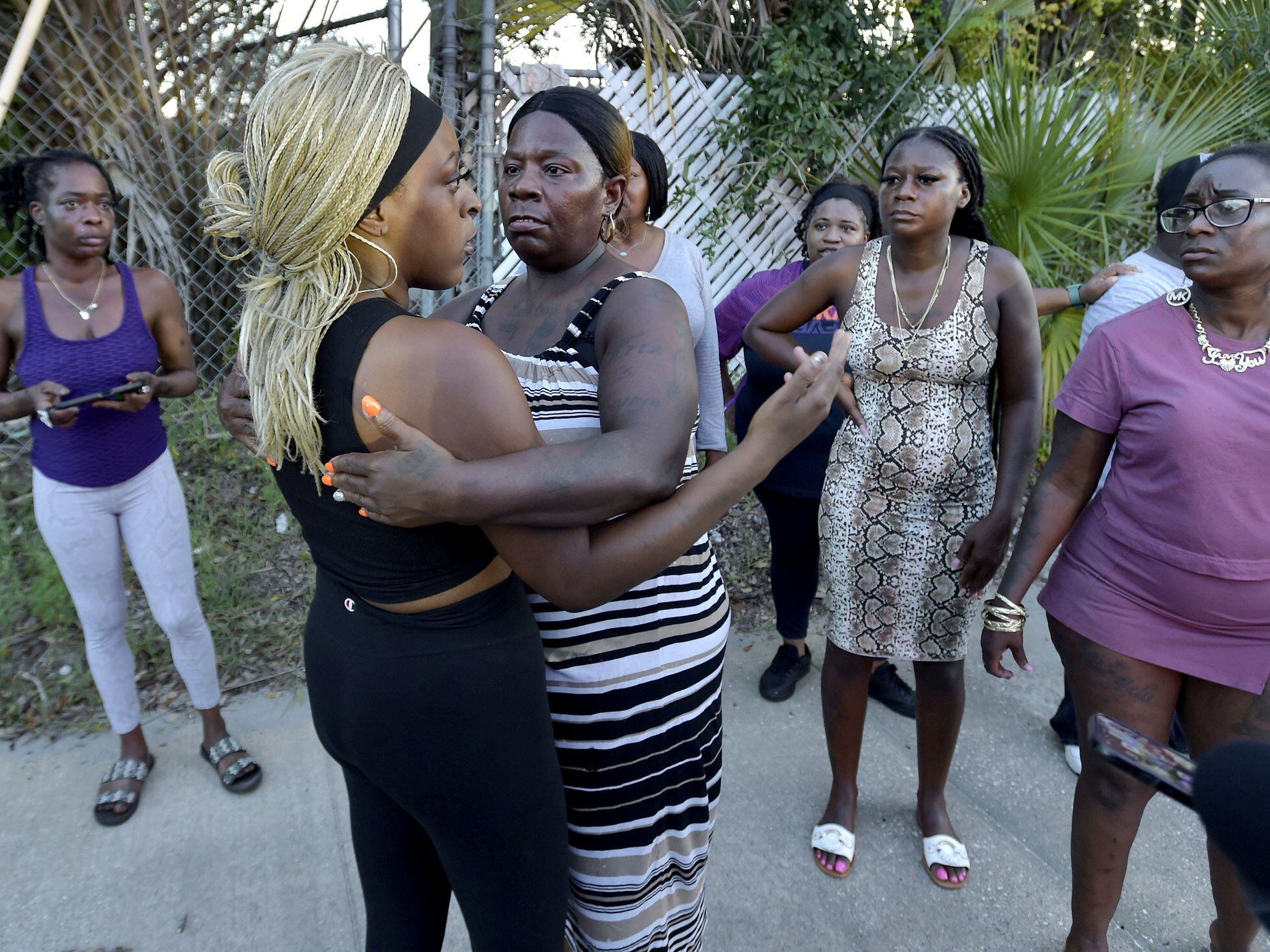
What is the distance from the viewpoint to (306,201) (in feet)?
3.98

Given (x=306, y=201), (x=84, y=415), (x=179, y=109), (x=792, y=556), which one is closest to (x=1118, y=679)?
(x=792, y=556)

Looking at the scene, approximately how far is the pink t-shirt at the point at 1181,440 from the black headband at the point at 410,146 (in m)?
1.61

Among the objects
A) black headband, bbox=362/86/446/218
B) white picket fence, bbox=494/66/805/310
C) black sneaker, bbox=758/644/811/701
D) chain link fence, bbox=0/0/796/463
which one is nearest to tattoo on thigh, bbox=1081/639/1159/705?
black sneaker, bbox=758/644/811/701

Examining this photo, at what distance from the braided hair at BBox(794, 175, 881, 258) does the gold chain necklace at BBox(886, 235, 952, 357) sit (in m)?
1.00

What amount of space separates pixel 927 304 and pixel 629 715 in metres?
1.55

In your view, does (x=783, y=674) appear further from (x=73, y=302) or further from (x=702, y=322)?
(x=73, y=302)

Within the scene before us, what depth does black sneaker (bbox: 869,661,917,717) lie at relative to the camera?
3555 millimetres

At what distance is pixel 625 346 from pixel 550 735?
2.17 ft

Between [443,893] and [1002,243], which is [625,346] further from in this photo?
[1002,243]

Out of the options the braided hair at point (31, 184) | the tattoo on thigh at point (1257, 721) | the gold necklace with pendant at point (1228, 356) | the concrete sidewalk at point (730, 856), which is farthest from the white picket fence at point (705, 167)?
the tattoo on thigh at point (1257, 721)

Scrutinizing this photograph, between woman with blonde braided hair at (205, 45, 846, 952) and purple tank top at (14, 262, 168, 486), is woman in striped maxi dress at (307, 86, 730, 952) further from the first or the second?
purple tank top at (14, 262, 168, 486)

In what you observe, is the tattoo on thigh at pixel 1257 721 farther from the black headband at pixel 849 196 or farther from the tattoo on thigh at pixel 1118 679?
the black headband at pixel 849 196

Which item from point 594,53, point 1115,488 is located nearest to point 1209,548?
point 1115,488

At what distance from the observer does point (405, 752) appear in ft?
4.35
